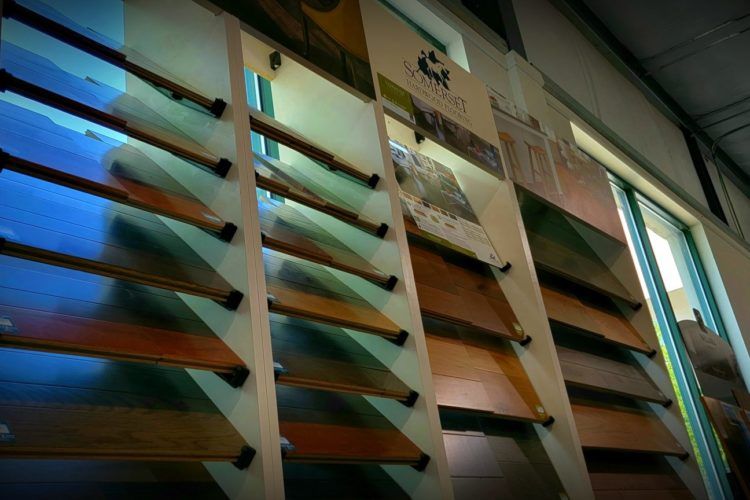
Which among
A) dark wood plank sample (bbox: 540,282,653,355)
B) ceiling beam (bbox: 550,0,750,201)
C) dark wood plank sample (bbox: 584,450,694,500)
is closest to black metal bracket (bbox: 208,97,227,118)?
dark wood plank sample (bbox: 540,282,653,355)

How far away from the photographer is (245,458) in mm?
1788

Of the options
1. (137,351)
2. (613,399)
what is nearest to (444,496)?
(137,351)

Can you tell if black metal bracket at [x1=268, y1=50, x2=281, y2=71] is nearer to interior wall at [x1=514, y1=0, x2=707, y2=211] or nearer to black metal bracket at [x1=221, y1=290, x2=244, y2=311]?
black metal bracket at [x1=221, y1=290, x2=244, y2=311]

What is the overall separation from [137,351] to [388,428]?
2.96ft

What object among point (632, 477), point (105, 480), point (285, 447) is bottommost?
point (632, 477)

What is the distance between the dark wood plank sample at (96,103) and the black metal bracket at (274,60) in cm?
58

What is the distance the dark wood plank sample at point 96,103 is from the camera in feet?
5.97

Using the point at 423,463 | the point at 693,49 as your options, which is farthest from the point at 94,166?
the point at 693,49

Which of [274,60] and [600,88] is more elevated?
[274,60]

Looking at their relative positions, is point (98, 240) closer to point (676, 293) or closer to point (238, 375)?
point (238, 375)

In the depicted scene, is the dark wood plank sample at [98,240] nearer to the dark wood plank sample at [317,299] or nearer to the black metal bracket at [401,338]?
the dark wood plank sample at [317,299]

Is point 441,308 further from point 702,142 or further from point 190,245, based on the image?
point 702,142

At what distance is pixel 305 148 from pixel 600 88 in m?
4.41

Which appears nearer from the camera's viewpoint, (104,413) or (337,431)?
(104,413)
